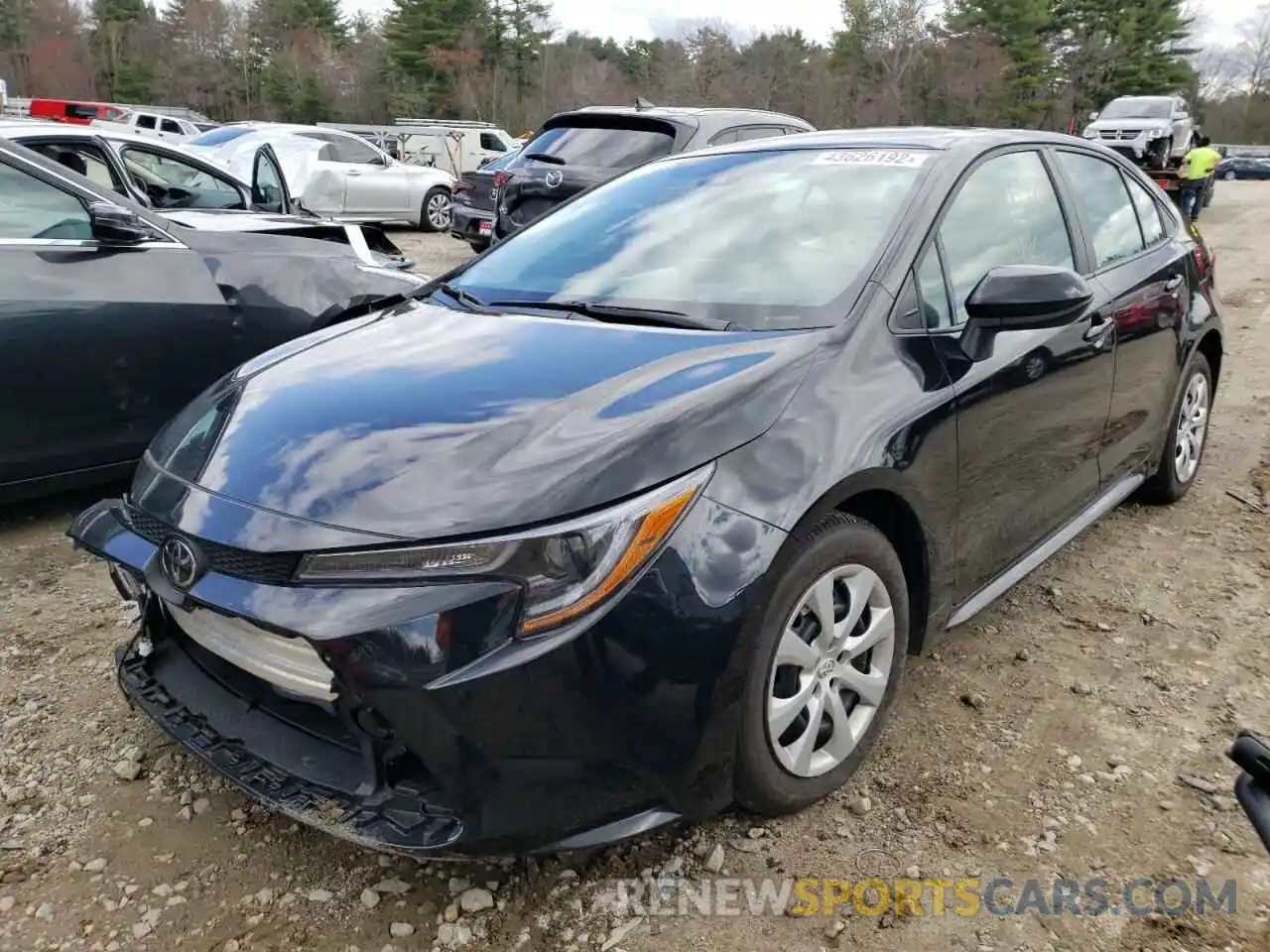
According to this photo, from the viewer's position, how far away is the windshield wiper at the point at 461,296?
114 inches

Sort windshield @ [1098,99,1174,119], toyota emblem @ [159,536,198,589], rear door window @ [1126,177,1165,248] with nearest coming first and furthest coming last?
toyota emblem @ [159,536,198,589]
rear door window @ [1126,177,1165,248]
windshield @ [1098,99,1174,119]

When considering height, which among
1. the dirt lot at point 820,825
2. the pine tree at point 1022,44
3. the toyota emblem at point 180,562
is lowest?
the dirt lot at point 820,825

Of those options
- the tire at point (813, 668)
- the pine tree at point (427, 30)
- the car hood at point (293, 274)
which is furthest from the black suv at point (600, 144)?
the pine tree at point (427, 30)

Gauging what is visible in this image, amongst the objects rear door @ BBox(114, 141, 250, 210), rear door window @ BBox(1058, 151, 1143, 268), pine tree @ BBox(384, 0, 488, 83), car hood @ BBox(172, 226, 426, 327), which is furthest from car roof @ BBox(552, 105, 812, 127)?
pine tree @ BBox(384, 0, 488, 83)

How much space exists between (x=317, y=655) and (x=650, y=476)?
0.70m

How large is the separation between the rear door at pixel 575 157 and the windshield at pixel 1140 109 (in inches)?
769

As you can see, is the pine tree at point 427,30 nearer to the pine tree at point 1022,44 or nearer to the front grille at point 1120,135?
the pine tree at point 1022,44

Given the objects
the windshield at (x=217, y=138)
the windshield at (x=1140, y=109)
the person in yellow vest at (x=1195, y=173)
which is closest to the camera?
the windshield at (x=217, y=138)

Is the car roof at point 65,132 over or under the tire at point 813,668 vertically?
over

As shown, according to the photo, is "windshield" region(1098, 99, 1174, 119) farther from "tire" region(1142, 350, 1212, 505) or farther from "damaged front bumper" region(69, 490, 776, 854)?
"damaged front bumper" region(69, 490, 776, 854)

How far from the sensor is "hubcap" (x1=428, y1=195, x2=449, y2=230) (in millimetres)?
15359

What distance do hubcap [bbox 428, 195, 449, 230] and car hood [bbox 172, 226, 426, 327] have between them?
11.0 metres

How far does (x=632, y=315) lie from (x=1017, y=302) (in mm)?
975

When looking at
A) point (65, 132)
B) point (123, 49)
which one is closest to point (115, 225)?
point (65, 132)
